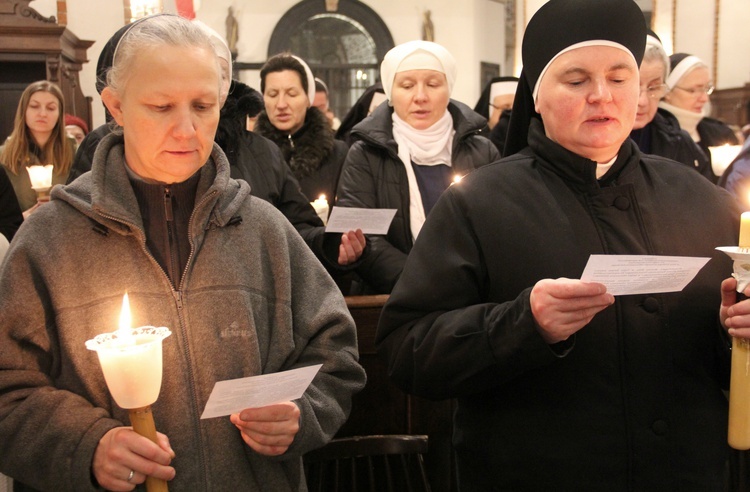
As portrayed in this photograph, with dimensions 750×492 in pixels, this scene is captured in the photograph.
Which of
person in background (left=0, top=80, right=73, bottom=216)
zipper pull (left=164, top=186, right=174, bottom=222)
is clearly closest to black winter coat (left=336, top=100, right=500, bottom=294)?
zipper pull (left=164, top=186, right=174, bottom=222)

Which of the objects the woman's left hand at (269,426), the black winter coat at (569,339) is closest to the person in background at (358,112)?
the black winter coat at (569,339)

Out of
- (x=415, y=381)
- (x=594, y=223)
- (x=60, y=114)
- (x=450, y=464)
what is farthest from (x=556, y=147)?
(x=60, y=114)

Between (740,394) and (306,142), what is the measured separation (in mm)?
2917

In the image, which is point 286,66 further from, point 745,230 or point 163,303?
point 745,230

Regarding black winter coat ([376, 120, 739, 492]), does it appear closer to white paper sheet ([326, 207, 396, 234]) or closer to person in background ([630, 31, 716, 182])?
white paper sheet ([326, 207, 396, 234])

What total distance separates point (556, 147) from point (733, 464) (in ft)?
3.99

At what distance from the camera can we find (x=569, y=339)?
1.51m

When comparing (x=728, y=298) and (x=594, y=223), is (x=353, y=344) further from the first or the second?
(x=728, y=298)

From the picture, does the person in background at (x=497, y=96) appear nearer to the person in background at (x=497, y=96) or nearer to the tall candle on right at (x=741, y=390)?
the person in background at (x=497, y=96)

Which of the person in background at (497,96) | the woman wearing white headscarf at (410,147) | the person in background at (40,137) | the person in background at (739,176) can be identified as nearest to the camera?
the person in background at (739,176)

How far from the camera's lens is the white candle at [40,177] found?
3707mm

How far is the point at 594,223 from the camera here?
1.62 m

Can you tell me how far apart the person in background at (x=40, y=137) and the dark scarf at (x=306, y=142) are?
1685 mm

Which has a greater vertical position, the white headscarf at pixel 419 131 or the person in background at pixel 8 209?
the white headscarf at pixel 419 131
